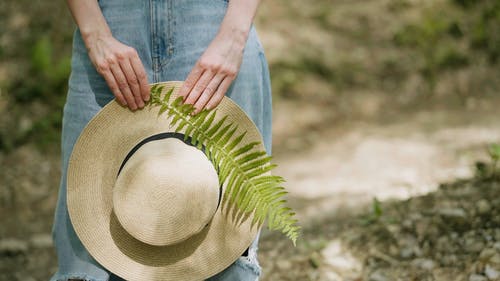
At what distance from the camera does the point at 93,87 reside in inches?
83.5

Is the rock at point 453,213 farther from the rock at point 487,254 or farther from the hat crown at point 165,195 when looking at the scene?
the hat crown at point 165,195

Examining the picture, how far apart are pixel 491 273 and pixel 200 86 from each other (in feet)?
6.01

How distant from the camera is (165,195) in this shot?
1.91 m

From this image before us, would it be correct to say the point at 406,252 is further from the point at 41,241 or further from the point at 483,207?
the point at 41,241

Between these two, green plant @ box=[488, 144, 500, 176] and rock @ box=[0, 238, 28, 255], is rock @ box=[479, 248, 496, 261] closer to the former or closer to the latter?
green plant @ box=[488, 144, 500, 176]

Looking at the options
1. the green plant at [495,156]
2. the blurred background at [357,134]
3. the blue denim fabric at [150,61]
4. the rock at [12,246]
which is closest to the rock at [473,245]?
the blurred background at [357,134]

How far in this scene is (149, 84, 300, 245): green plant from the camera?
200 centimetres

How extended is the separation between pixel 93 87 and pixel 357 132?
5.09 m

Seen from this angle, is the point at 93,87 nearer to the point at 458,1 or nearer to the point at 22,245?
the point at 22,245

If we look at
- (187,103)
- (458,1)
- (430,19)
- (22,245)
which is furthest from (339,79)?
(187,103)

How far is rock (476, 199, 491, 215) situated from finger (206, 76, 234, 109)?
6.82 ft

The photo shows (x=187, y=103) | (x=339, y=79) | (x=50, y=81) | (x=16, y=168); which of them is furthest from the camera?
(x=339, y=79)

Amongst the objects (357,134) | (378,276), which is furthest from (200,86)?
(357,134)

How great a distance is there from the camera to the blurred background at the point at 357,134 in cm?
344
